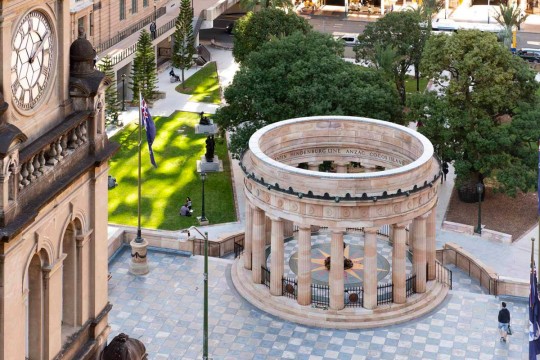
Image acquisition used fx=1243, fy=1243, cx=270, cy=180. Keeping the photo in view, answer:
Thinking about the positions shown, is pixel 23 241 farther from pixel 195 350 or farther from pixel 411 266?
pixel 411 266

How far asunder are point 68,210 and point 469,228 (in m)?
42.7

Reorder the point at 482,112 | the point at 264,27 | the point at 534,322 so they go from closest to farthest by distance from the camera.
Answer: the point at 534,322 < the point at 482,112 < the point at 264,27

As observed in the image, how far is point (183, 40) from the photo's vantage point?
11275cm

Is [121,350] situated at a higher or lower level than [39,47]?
lower

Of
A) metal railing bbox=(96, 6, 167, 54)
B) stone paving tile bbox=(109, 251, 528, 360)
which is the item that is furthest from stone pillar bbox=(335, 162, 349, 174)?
metal railing bbox=(96, 6, 167, 54)

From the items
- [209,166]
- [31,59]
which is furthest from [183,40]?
[31,59]

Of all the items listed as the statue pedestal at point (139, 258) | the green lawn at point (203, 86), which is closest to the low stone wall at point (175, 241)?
the statue pedestal at point (139, 258)

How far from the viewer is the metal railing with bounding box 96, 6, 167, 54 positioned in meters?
107

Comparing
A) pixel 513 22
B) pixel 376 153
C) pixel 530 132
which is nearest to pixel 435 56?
pixel 530 132

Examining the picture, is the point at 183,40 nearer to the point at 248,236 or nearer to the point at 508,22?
the point at 508,22

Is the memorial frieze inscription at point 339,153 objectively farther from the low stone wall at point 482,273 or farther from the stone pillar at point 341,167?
the low stone wall at point 482,273

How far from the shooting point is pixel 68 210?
120 ft

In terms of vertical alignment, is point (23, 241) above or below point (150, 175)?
above

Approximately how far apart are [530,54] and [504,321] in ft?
234
